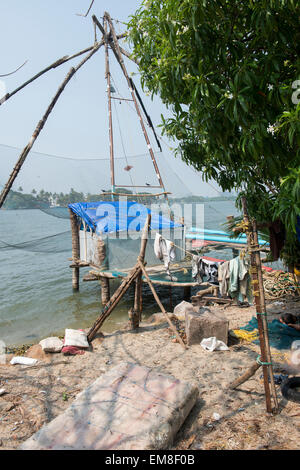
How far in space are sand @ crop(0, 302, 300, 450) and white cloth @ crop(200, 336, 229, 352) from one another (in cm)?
13

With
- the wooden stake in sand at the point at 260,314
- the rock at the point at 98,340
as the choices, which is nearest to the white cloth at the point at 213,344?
the wooden stake in sand at the point at 260,314

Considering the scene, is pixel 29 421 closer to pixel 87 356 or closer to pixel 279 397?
pixel 87 356

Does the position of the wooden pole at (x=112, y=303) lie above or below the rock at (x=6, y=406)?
above

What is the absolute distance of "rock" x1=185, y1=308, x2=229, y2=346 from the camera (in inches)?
255

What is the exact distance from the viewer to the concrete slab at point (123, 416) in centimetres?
306

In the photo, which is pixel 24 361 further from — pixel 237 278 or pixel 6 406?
pixel 237 278

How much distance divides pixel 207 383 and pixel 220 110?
4.31 meters

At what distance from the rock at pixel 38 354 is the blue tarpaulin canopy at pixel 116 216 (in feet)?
16.8

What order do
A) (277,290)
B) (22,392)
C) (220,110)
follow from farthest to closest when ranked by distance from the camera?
(277,290), (22,392), (220,110)

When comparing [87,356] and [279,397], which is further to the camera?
[87,356]

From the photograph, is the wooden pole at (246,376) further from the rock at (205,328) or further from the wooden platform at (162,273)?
the wooden platform at (162,273)

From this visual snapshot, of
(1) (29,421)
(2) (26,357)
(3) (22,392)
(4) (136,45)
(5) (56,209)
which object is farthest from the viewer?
(5) (56,209)

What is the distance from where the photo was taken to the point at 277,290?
32.7 feet
